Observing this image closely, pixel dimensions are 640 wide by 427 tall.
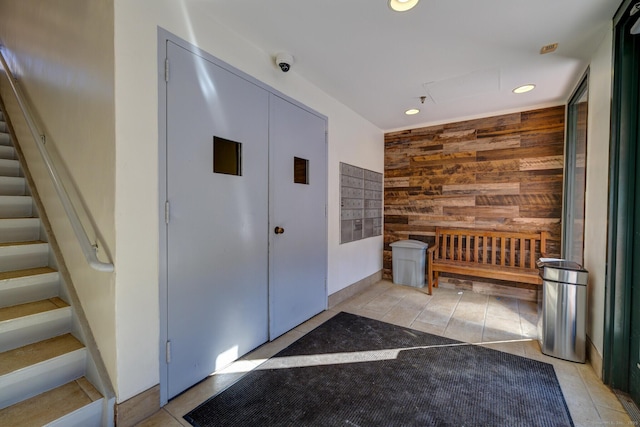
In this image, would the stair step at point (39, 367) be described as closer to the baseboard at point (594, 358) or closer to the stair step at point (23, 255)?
the stair step at point (23, 255)

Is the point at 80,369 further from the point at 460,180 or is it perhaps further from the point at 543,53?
the point at 460,180

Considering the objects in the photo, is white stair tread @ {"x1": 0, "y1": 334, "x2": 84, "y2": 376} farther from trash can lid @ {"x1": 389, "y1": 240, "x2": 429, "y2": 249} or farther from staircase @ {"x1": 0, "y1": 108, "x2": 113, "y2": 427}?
trash can lid @ {"x1": 389, "y1": 240, "x2": 429, "y2": 249}

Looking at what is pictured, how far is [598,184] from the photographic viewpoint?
206 centimetres

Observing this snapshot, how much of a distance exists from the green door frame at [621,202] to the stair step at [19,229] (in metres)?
4.21

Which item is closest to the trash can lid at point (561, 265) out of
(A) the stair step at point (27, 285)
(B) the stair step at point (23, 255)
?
(A) the stair step at point (27, 285)

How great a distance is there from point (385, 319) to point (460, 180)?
2.31m

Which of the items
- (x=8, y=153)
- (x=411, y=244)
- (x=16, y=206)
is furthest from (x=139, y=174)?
(x=411, y=244)

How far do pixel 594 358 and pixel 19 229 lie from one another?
4.46 metres

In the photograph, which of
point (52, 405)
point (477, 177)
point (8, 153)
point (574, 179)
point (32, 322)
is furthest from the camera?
point (477, 177)

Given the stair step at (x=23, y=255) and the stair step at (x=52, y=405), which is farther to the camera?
the stair step at (x=23, y=255)

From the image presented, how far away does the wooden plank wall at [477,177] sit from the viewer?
344cm

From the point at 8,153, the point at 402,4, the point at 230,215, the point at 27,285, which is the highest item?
the point at 402,4

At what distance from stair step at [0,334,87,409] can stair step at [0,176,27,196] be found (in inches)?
63.2

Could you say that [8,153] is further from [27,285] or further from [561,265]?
[561,265]
